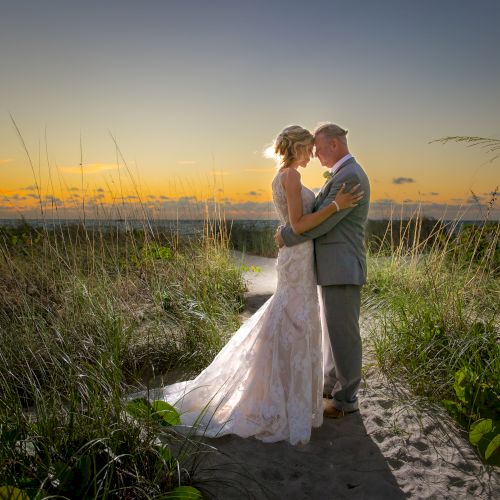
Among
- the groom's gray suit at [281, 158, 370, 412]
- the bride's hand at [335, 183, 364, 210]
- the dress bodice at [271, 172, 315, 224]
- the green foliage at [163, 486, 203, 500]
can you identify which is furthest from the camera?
the dress bodice at [271, 172, 315, 224]

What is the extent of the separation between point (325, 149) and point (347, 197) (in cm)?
39

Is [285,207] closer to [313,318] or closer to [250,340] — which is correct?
[313,318]

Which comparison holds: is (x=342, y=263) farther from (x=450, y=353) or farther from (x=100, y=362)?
(x=100, y=362)

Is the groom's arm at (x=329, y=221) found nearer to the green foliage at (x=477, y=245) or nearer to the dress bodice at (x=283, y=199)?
the dress bodice at (x=283, y=199)

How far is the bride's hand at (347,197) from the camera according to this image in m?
2.99

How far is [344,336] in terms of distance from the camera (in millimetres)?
3270

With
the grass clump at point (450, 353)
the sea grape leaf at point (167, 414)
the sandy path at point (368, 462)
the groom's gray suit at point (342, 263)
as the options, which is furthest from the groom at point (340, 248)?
the sea grape leaf at point (167, 414)

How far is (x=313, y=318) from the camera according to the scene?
3266 millimetres

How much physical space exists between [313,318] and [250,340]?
1.64 feet

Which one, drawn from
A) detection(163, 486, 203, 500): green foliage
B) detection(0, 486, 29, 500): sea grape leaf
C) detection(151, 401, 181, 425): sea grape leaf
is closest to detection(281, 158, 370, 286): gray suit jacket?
detection(151, 401, 181, 425): sea grape leaf

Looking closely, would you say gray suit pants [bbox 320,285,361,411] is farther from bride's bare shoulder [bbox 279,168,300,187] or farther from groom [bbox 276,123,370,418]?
bride's bare shoulder [bbox 279,168,300,187]

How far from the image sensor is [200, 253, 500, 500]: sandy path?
106 inches

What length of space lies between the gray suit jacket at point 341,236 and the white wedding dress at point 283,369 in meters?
0.09

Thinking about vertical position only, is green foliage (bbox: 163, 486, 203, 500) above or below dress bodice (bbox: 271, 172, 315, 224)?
below
